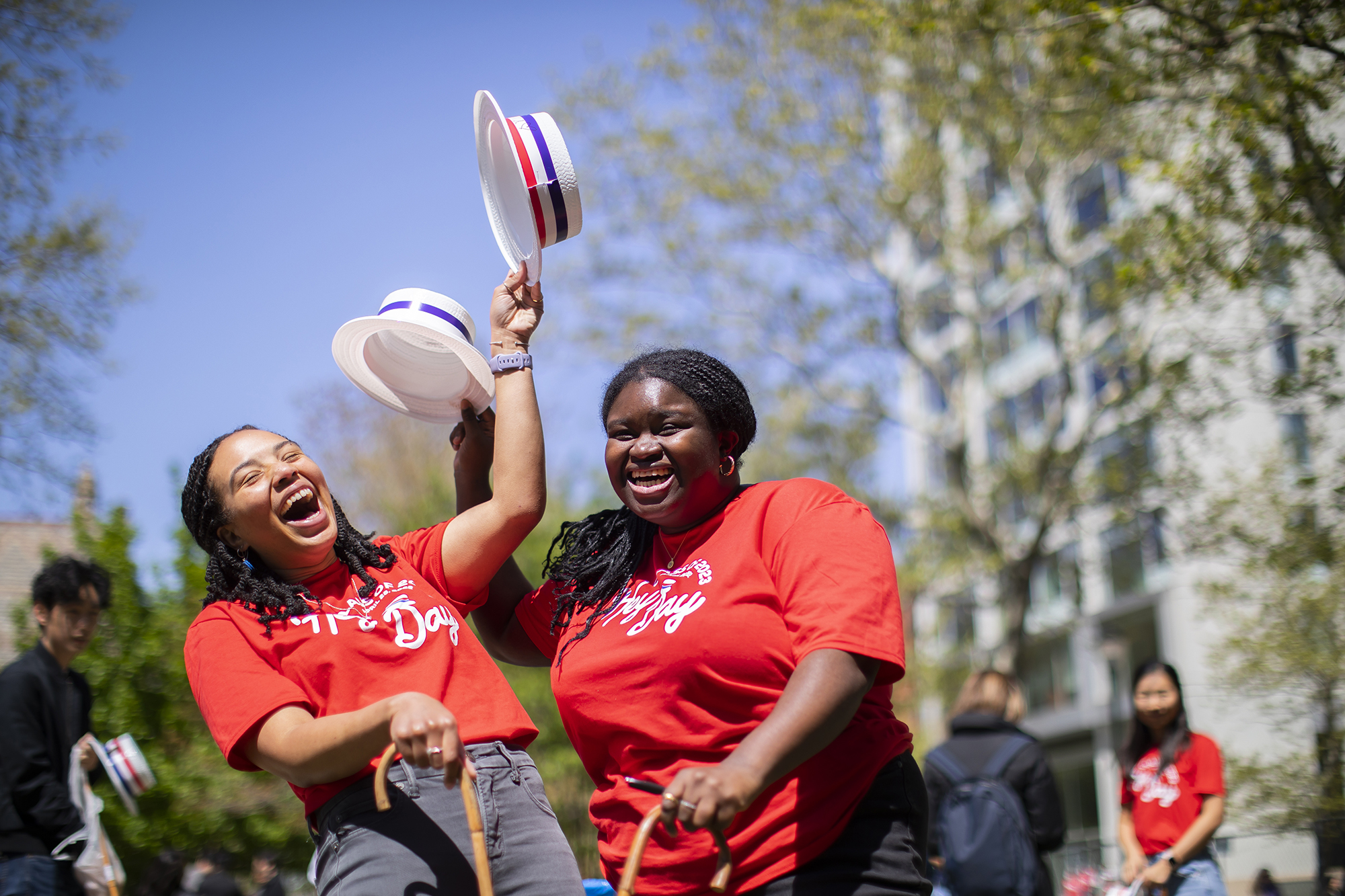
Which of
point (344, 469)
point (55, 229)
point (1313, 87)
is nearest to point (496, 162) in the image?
point (1313, 87)

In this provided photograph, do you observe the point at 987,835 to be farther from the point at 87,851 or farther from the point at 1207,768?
the point at 87,851

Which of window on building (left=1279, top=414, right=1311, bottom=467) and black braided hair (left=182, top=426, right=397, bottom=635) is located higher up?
window on building (left=1279, top=414, right=1311, bottom=467)

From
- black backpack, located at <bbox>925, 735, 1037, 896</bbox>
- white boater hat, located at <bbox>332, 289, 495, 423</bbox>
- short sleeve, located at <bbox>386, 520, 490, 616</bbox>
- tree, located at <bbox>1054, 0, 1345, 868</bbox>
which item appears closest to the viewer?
short sleeve, located at <bbox>386, 520, 490, 616</bbox>

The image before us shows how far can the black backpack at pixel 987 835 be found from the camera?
497 cm

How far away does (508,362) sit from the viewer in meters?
2.96

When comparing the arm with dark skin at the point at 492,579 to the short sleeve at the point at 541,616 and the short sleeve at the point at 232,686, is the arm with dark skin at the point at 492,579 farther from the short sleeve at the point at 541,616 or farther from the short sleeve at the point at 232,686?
the short sleeve at the point at 232,686

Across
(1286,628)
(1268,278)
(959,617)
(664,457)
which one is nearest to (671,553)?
(664,457)

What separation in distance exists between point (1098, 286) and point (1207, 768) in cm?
953

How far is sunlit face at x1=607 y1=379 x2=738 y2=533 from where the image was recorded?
264 centimetres

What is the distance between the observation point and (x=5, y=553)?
862 inches

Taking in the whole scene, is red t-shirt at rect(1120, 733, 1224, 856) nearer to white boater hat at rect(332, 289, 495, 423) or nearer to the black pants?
the black pants

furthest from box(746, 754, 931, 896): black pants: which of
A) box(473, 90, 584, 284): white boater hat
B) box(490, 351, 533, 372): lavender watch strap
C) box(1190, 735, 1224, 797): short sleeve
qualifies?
box(1190, 735, 1224, 797): short sleeve

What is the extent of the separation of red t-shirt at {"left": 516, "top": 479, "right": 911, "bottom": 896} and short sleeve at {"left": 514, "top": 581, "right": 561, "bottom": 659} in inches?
16.4

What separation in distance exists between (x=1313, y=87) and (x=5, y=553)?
892 inches
